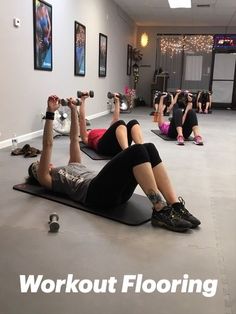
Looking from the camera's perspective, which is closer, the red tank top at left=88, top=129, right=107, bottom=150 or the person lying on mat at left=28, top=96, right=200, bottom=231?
the person lying on mat at left=28, top=96, right=200, bottom=231

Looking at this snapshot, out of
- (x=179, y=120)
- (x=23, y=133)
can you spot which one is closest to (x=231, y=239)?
(x=179, y=120)

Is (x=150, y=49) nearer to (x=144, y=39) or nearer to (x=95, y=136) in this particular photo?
(x=144, y=39)

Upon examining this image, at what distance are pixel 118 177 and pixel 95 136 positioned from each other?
6.72 ft

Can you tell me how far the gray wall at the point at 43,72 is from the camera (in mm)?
4434

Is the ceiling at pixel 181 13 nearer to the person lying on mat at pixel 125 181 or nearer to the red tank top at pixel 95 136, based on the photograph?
the red tank top at pixel 95 136

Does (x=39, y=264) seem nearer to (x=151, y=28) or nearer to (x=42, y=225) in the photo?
(x=42, y=225)

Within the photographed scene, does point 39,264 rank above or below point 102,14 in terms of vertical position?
below

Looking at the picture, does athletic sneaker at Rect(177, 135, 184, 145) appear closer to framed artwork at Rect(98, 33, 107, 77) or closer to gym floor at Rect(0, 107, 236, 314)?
gym floor at Rect(0, 107, 236, 314)

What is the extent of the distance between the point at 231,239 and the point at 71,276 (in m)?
1.02

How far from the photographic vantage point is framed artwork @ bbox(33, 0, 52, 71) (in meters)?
5.01

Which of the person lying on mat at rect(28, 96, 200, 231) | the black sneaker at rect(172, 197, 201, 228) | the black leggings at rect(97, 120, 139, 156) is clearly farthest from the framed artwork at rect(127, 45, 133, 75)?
the black sneaker at rect(172, 197, 201, 228)

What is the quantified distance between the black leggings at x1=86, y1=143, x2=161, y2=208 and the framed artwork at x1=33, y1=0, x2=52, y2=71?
11.0ft

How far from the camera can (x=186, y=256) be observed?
1.87 metres

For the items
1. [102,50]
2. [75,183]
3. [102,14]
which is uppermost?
[102,14]
